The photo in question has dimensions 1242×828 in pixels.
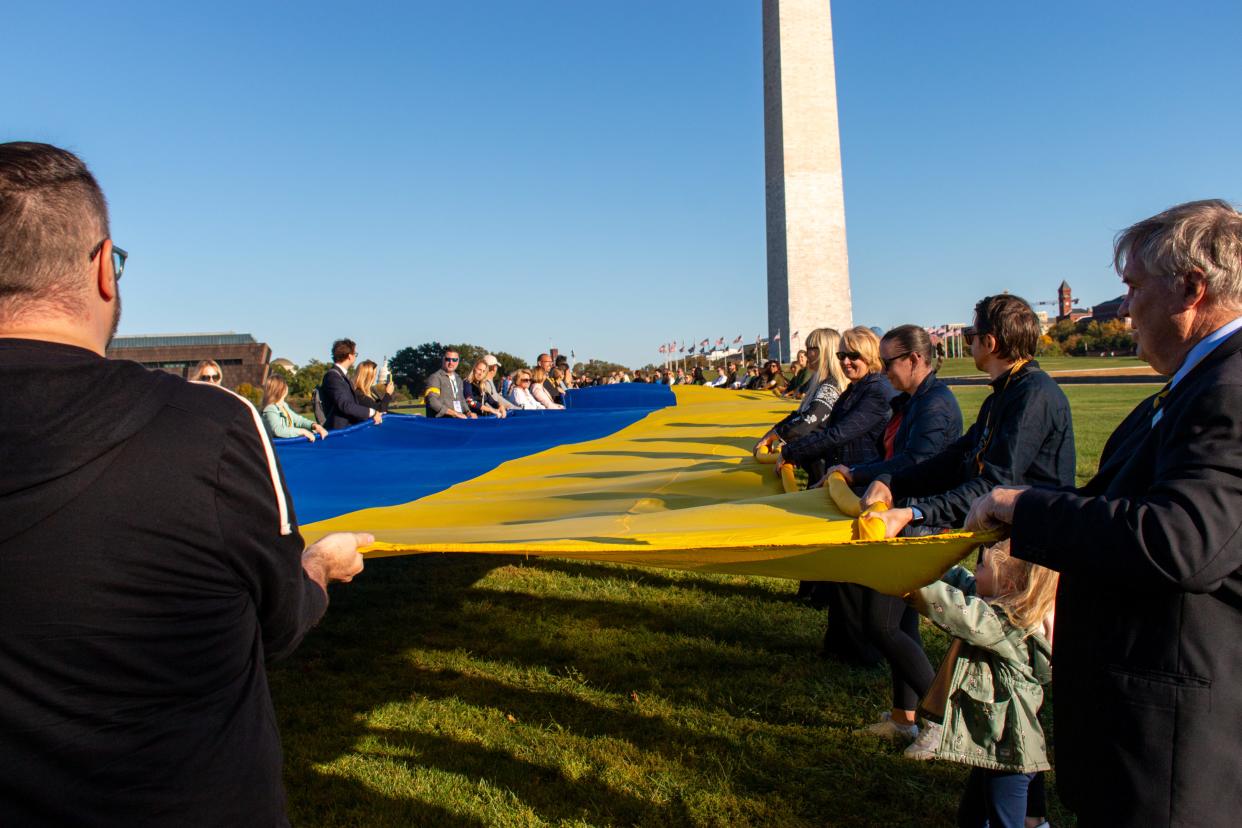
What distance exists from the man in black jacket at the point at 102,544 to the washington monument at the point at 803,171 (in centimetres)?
2995

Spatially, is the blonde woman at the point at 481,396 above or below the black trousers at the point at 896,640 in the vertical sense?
above

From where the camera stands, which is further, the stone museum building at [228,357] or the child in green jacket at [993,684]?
the stone museum building at [228,357]

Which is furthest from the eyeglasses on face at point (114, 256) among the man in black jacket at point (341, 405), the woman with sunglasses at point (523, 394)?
the woman with sunglasses at point (523, 394)

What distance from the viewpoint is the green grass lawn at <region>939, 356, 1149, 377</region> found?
116ft

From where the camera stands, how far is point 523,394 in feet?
36.3

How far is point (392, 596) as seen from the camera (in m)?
6.29

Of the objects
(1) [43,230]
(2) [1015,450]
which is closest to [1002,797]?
(2) [1015,450]

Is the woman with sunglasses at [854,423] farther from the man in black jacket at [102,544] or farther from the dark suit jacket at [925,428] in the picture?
the man in black jacket at [102,544]

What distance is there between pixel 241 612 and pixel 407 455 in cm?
470

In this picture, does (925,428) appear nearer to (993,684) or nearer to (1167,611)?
(993,684)

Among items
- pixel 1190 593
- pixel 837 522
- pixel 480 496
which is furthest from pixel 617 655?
pixel 1190 593

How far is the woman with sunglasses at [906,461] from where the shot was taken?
130 inches

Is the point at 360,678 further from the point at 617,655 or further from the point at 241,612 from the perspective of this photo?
the point at 241,612

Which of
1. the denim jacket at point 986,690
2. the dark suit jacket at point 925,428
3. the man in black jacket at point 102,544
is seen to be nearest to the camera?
the man in black jacket at point 102,544
